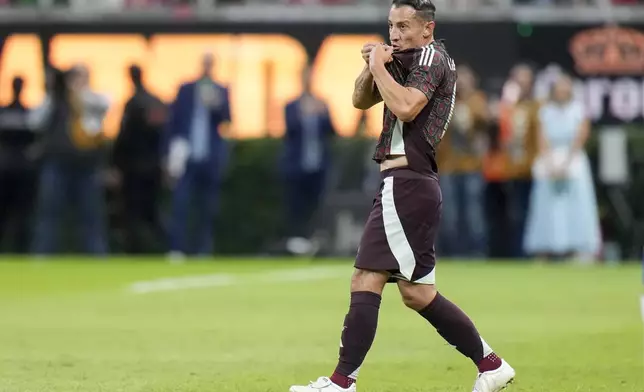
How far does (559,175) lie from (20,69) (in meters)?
8.87

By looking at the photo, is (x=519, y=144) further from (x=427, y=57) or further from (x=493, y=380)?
(x=427, y=57)

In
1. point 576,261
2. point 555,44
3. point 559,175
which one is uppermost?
point 555,44

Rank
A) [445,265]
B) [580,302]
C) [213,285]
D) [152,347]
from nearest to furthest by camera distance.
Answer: [152,347] < [580,302] < [213,285] < [445,265]

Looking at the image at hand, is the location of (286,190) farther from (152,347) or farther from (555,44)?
(152,347)

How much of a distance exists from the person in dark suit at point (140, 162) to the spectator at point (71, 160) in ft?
2.57

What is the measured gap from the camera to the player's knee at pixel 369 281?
671 cm

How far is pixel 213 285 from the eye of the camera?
16188mm

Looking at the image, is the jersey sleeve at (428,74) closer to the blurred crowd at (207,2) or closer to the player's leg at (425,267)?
the player's leg at (425,267)

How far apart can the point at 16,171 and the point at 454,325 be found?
1724cm

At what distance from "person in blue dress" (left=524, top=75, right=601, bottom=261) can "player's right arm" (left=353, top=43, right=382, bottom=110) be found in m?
13.3

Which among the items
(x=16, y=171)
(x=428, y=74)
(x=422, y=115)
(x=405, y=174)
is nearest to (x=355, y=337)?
(x=405, y=174)

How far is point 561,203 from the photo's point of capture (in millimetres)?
20516

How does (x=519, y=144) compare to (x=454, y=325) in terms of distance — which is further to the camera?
(x=519, y=144)

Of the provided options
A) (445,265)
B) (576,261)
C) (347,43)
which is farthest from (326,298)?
(347,43)
